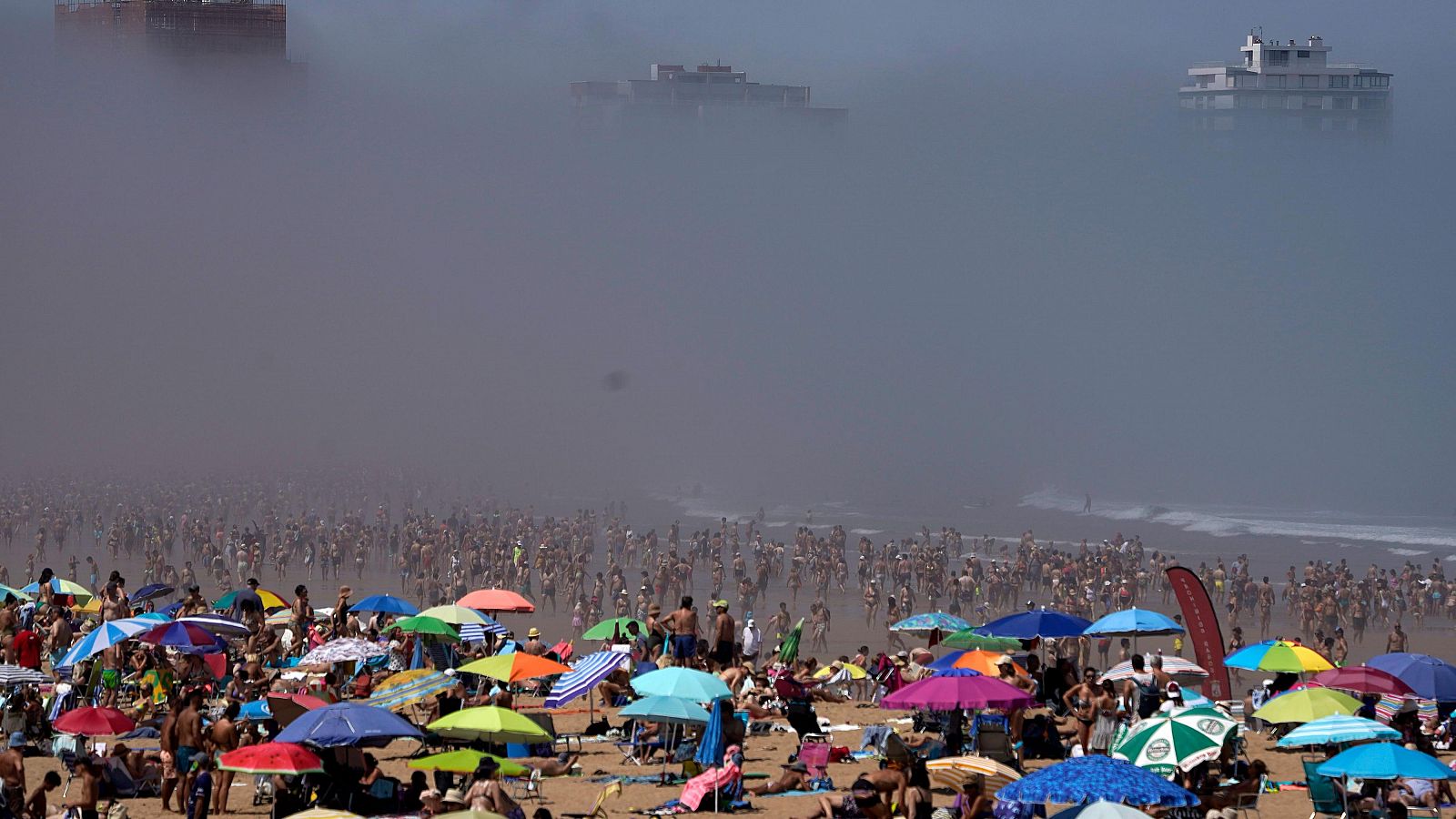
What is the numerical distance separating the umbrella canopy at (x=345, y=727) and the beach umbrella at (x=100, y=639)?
5.18 m

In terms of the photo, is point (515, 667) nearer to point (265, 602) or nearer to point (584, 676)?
point (584, 676)

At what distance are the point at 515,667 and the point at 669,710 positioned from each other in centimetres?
228

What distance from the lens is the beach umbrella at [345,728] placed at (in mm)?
11492

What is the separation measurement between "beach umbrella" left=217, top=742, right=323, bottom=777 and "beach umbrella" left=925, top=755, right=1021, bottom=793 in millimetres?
4473

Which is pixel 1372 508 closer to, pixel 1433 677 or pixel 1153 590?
pixel 1153 590

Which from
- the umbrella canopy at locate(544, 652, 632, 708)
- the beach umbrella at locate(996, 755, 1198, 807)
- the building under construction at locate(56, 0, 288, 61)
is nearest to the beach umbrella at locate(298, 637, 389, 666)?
the umbrella canopy at locate(544, 652, 632, 708)

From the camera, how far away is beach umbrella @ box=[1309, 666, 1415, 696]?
15.6 metres

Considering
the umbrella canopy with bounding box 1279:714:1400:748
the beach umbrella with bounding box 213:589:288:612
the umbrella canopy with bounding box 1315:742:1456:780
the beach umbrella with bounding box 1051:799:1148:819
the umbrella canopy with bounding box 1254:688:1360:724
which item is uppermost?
the beach umbrella with bounding box 1051:799:1148:819

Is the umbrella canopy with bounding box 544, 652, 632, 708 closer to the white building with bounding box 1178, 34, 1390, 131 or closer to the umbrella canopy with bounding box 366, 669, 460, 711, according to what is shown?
the umbrella canopy with bounding box 366, 669, 460, 711

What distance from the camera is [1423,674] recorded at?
16.2 metres

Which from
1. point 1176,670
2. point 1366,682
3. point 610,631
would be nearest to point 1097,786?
point 1176,670

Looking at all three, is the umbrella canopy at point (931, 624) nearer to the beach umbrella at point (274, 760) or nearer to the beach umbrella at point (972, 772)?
the beach umbrella at point (972, 772)

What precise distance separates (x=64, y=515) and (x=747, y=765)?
38.4m

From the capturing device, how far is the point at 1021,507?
3703 inches
